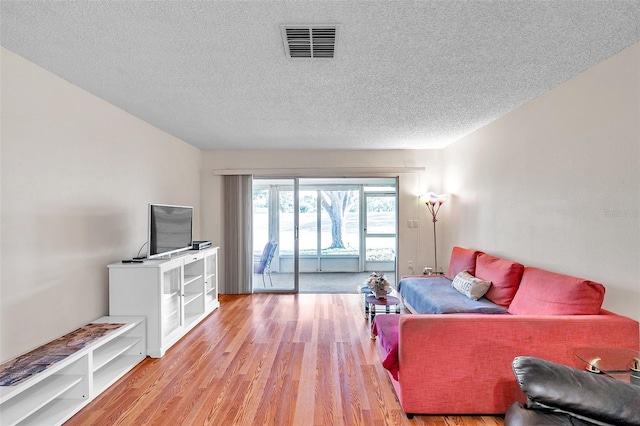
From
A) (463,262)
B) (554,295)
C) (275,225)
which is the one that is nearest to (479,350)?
(554,295)

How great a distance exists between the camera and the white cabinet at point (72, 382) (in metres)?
1.79

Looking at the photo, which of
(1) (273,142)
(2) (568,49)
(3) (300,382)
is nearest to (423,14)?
(2) (568,49)

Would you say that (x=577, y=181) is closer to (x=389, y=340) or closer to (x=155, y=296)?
(x=389, y=340)

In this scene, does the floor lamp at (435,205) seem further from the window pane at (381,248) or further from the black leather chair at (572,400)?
the black leather chair at (572,400)

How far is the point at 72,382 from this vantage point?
6.90ft

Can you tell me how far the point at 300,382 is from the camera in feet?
8.03

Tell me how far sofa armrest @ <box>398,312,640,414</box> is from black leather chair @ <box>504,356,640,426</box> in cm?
49

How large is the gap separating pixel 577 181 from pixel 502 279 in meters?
1.08

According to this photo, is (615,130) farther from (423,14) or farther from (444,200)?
(444,200)

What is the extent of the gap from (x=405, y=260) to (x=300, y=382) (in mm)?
3200

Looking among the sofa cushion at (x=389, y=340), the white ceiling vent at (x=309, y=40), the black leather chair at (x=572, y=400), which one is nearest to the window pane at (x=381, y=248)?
the sofa cushion at (x=389, y=340)

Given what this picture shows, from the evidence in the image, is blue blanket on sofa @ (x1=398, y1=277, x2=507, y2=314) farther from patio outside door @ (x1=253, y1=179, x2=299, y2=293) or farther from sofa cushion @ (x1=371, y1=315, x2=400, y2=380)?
patio outside door @ (x1=253, y1=179, x2=299, y2=293)

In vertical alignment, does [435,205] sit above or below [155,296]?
above

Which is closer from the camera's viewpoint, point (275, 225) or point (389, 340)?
point (389, 340)
